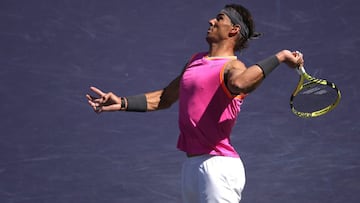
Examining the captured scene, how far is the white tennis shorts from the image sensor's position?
576cm

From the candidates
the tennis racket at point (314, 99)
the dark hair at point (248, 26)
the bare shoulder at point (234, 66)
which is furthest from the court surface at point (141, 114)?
the bare shoulder at point (234, 66)

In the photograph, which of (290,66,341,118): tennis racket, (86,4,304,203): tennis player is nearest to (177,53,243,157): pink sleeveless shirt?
(86,4,304,203): tennis player

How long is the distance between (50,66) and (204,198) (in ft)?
12.7

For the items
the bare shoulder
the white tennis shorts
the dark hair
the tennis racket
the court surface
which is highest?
the dark hair

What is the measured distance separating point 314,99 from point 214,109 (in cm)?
95

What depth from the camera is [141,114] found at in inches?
361

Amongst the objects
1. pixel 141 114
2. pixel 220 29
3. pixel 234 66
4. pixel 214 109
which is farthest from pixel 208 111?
pixel 141 114

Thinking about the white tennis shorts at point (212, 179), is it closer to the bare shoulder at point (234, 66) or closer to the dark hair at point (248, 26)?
the bare shoulder at point (234, 66)

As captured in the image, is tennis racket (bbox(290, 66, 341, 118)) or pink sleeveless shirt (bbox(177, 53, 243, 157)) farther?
tennis racket (bbox(290, 66, 341, 118))

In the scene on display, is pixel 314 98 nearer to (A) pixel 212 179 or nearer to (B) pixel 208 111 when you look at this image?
(B) pixel 208 111

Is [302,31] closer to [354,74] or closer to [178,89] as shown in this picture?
[354,74]

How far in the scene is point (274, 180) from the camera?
8477 millimetres

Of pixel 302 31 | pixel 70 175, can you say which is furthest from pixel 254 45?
pixel 70 175

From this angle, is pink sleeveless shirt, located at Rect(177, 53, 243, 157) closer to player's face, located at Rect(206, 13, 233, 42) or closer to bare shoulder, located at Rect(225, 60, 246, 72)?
bare shoulder, located at Rect(225, 60, 246, 72)
